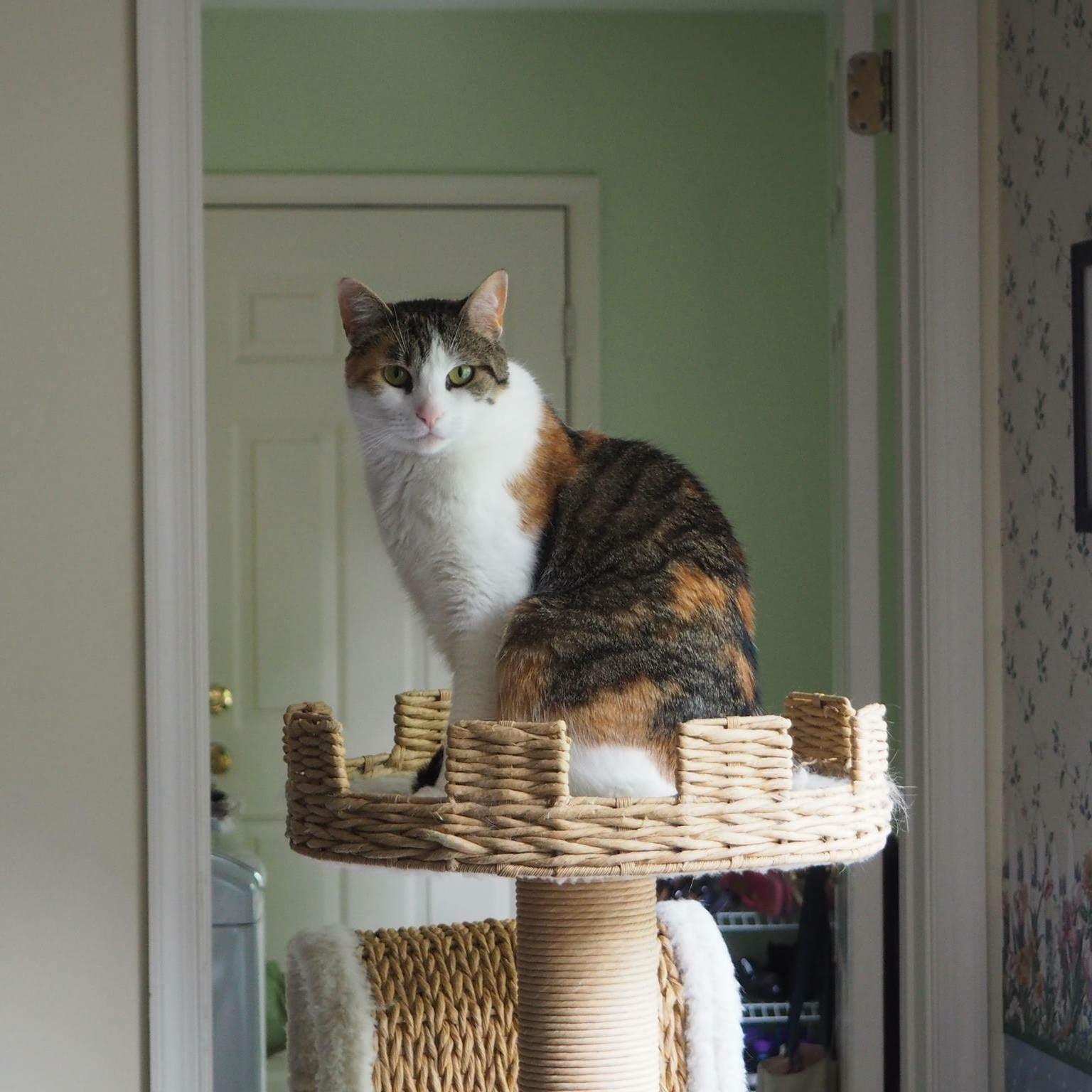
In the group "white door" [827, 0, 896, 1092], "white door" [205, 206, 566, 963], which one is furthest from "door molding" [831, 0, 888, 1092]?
"white door" [205, 206, 566, 963]

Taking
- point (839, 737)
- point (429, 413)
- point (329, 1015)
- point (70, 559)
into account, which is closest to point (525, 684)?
point (429, 413)

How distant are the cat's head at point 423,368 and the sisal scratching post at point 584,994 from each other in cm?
35

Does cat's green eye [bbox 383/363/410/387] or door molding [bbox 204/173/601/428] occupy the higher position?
door molding [bbox 204/173/601/428]

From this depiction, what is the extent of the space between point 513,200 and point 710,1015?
Answer: 156 centimetres

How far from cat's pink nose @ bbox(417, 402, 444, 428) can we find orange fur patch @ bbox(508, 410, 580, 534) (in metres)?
0.08

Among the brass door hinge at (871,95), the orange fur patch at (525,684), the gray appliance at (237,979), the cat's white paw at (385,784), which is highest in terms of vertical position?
the brass door hinge at (871,95)

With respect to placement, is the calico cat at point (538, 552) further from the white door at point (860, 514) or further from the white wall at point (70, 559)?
the white door at point (860, 514)

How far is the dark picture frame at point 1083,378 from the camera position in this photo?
133 cm

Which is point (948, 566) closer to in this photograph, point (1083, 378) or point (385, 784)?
point (1083, 378)

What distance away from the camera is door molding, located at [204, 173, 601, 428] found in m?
2.37

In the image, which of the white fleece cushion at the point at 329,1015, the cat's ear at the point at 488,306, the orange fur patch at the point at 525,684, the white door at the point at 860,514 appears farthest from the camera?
the white door at the point at 860,514

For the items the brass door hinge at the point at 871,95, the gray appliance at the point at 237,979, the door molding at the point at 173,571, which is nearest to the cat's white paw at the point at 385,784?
the door molding at the point at 173,571

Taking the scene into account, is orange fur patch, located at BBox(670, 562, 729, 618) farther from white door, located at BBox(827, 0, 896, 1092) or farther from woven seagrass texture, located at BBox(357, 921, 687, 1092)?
white door, located at BBox(827, 0, 896, 1092)

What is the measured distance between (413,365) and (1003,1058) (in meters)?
1.04
